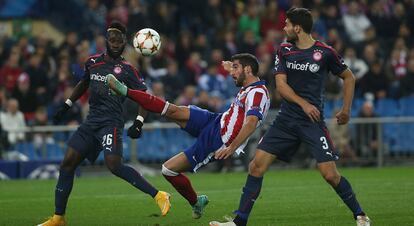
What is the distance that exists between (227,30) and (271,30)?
1187mm

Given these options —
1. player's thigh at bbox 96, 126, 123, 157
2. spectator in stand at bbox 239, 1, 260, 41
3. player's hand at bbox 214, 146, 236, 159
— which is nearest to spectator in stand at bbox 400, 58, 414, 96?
spectator in stand at bbox 239, 1, 260, 41

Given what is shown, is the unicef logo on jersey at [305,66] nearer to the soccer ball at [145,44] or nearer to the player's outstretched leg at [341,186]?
the player's outstretched leg at [341,186]

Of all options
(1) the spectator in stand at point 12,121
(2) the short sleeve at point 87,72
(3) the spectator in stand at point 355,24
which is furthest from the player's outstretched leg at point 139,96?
(3) the spectator in stand at point 355,24

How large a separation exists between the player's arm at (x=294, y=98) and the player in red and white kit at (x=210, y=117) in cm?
41

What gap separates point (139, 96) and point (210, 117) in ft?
3.40

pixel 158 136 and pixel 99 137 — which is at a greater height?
pixel 99 137

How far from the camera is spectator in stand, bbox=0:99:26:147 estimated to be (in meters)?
20.8

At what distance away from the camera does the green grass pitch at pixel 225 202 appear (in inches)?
464

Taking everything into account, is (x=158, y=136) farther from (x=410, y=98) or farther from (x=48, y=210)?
(x=48, y=210)

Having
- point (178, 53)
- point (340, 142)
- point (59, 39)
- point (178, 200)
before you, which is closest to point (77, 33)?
point (59, 39)

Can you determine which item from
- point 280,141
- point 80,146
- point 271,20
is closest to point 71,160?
point 80,146

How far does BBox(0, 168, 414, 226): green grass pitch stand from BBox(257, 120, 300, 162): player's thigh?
0.96m

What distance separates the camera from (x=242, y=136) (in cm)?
1049

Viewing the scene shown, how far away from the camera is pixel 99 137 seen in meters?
11.9
